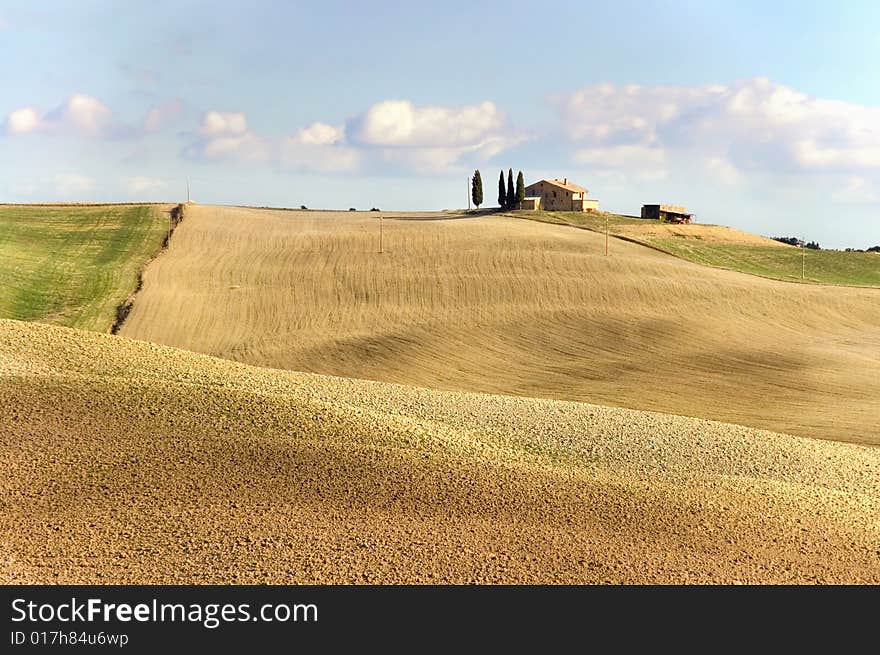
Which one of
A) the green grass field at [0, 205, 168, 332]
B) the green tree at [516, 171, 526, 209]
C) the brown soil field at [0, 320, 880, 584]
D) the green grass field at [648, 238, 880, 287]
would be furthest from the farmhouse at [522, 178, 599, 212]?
the brown soil field at [0, 320, 880, 584]

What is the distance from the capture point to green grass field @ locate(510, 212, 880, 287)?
62.0 meters

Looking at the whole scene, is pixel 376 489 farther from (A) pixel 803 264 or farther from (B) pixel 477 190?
(B) pixel 477 190

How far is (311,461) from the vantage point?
46.4ft

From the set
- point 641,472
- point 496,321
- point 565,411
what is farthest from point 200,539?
point 496,321

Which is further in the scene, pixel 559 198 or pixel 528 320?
pixel 559 198

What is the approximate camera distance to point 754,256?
67000 millimetres

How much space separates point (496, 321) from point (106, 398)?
28443mm

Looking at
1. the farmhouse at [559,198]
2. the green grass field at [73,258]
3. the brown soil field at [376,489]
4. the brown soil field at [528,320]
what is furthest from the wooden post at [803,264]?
the green grass field at [73,258]

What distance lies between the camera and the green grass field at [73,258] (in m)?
44.8

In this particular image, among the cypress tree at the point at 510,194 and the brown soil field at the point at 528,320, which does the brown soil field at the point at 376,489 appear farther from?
the cypress tree at the point at 510,194

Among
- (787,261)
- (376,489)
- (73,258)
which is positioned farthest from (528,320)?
(787,261)

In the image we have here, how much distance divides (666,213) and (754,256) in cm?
1768

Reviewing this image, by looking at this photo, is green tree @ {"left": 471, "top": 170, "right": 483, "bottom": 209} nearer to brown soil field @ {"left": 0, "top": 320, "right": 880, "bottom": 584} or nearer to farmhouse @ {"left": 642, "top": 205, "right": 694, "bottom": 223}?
farmhouse @ {"left": 642, "top": 205, "right": 694, "bottom": 223}

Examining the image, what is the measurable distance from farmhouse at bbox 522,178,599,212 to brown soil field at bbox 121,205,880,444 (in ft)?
77.5
